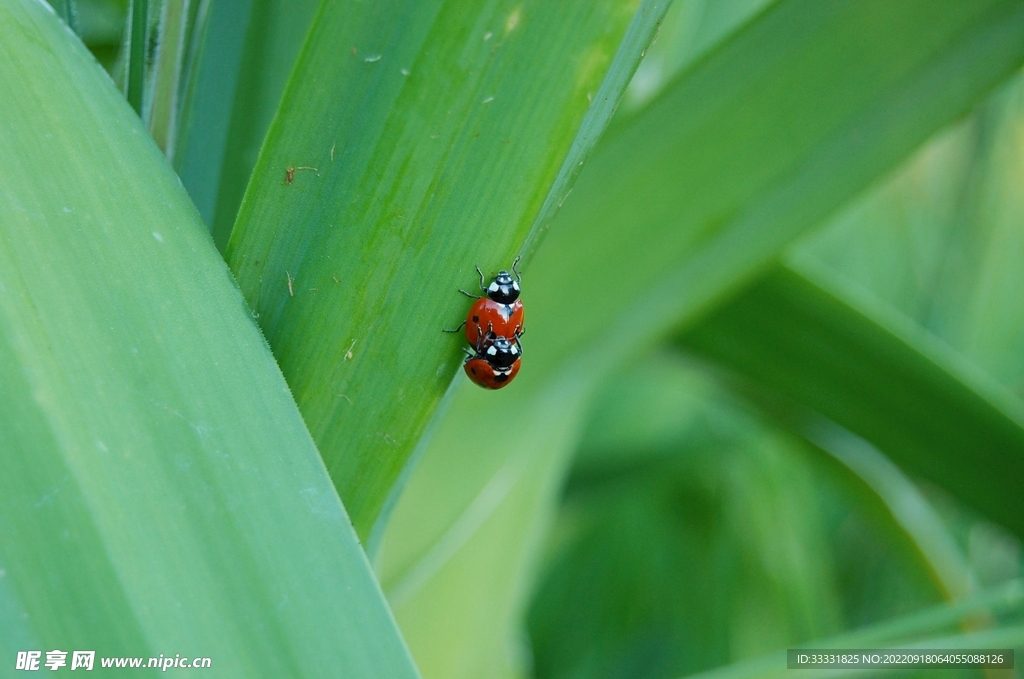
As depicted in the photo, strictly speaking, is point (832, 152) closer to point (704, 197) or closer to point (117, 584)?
point (704, 197)

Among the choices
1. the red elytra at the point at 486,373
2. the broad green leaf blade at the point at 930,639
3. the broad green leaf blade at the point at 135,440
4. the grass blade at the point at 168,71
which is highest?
the grass blade at the point at 168,71

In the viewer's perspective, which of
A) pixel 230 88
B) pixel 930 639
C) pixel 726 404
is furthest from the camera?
pixel 726 404

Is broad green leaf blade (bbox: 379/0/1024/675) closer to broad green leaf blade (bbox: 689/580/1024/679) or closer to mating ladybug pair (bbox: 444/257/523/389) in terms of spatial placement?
mating ladybug pair (bbox: 444/257/523/389)

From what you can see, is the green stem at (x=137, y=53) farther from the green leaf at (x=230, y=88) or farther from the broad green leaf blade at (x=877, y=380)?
the broad green leaf blade at (x=877, y=380)

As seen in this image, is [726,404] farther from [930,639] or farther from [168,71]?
[168,71]

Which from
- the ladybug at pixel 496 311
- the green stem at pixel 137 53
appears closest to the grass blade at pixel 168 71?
the green stem at pixel 137 53

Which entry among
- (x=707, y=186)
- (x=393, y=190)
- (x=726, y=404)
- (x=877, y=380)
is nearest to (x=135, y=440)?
(x=393, y=190)
